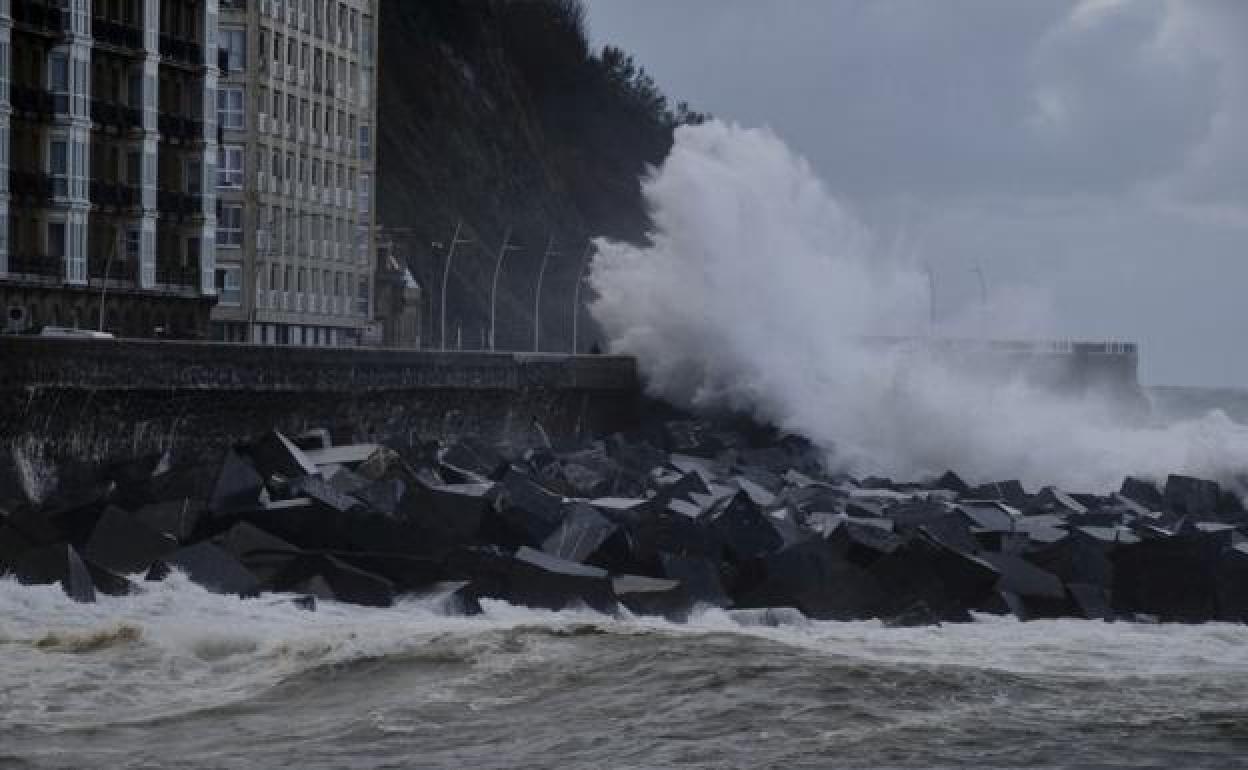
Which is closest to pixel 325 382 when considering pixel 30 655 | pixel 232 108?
pixel 30 655

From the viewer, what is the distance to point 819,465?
40.9 metres

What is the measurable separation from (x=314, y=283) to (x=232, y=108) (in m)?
7.43

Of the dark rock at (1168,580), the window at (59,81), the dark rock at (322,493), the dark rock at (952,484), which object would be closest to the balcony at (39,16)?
the window at (59,81)

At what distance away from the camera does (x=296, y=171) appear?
76.6m

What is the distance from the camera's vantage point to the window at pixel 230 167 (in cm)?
7262

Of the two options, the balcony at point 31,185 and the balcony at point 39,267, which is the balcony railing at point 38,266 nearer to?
the balcony at point 39,267

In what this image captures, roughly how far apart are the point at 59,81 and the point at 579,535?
3142cm

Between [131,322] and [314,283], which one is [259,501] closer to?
[131,322]

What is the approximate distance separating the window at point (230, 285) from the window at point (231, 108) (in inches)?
156

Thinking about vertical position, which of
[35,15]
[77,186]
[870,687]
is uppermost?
[35,15]

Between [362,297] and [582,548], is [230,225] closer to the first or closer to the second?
[362,297]

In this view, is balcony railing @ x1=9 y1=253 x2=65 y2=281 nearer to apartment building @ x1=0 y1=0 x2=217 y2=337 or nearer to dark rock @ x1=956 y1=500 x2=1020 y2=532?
apartment building @ x1=0 y1=0 x2=217 y2=337

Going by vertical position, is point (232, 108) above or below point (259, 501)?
above

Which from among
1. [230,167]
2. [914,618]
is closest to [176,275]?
[230,167]
